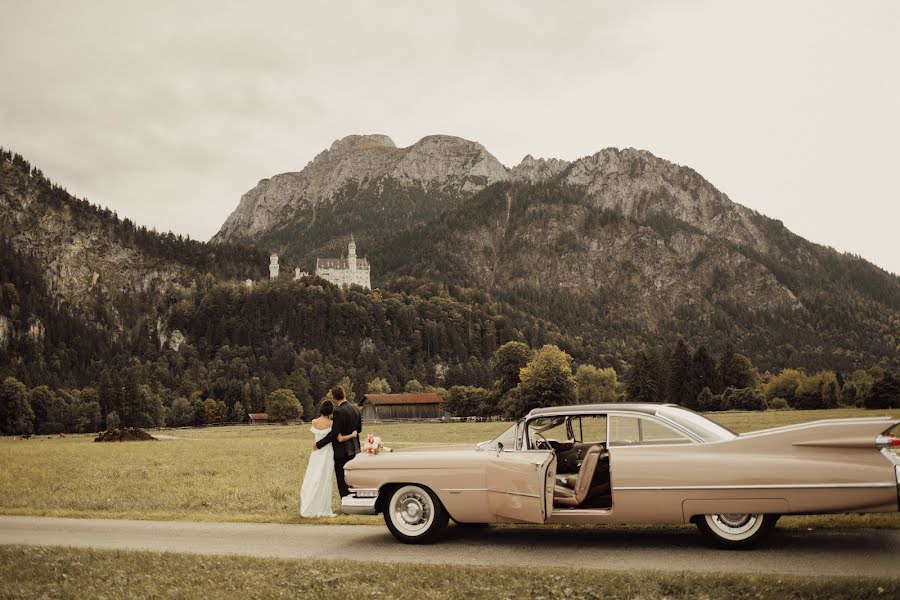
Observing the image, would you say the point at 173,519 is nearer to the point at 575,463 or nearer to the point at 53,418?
the point at 575,463

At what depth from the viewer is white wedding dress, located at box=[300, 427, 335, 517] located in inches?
637

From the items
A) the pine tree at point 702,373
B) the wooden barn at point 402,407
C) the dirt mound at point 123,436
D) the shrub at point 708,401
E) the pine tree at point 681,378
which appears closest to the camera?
the dirt mound at point 123,436

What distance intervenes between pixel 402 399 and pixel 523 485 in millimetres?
129553

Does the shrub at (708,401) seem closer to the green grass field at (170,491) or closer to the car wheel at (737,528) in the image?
the green grass field at (170,491)

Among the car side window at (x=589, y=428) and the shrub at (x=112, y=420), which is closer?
the car side window at (x=589, y=428)

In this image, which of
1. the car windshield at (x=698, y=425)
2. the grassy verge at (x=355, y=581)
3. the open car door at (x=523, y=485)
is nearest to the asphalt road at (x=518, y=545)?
the open car door at (x=523, y=485)

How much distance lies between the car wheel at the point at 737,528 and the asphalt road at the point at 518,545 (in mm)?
195

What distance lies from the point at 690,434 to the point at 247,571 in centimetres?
693

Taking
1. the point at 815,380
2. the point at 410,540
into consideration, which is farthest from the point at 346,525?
the point at 815,380

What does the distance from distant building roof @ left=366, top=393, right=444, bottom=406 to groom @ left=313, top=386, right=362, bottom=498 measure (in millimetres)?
122420

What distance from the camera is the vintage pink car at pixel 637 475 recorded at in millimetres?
10547

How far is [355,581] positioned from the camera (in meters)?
9.94

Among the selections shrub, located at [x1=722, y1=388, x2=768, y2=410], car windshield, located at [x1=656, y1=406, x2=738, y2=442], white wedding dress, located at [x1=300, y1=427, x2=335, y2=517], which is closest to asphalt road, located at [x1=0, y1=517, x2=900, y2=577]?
white wedding dress, located at [x1=300, y1=427, x2=335, y2=517]

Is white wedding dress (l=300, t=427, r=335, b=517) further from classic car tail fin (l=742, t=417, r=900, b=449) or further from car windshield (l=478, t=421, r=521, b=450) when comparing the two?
classic car tail fin (l=742, t=417, r=900, b=449)
